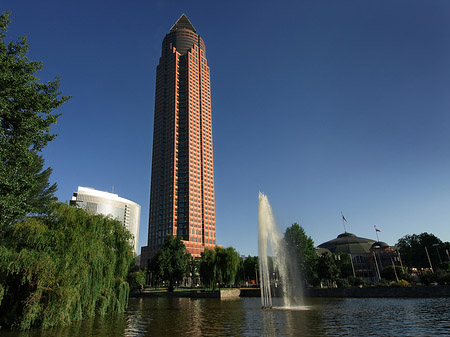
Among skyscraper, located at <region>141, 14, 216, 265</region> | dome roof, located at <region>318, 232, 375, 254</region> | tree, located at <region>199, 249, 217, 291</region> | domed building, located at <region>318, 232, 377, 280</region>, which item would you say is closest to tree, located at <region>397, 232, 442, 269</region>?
domed building, located at <region>318, 232, 377, 280</region>

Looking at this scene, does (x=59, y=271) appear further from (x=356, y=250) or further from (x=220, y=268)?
(x=356, y=250)

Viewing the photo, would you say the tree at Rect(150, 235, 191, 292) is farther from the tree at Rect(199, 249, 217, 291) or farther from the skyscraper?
the skyscraper

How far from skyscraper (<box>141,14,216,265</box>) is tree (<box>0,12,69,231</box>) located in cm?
10844

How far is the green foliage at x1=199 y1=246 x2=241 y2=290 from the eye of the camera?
6244 centimetres

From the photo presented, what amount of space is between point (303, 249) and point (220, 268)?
19.8 meters

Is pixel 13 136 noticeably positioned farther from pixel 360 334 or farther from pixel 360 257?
pixel 360 257

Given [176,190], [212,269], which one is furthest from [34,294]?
[176,190]

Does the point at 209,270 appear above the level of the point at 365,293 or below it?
above

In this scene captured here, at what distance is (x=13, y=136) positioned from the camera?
835 inches

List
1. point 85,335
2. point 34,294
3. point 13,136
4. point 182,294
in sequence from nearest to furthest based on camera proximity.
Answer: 1. point 85,335
2. point 34,294
3. point 13,136
4. point 182,294

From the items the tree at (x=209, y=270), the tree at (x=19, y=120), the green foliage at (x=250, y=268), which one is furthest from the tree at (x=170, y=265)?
the tree at (x=19, y=120)

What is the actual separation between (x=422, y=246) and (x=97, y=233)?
104028mm

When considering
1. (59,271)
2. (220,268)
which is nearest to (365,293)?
(220,268)

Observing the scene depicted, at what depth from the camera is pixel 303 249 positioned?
60.7 meters
